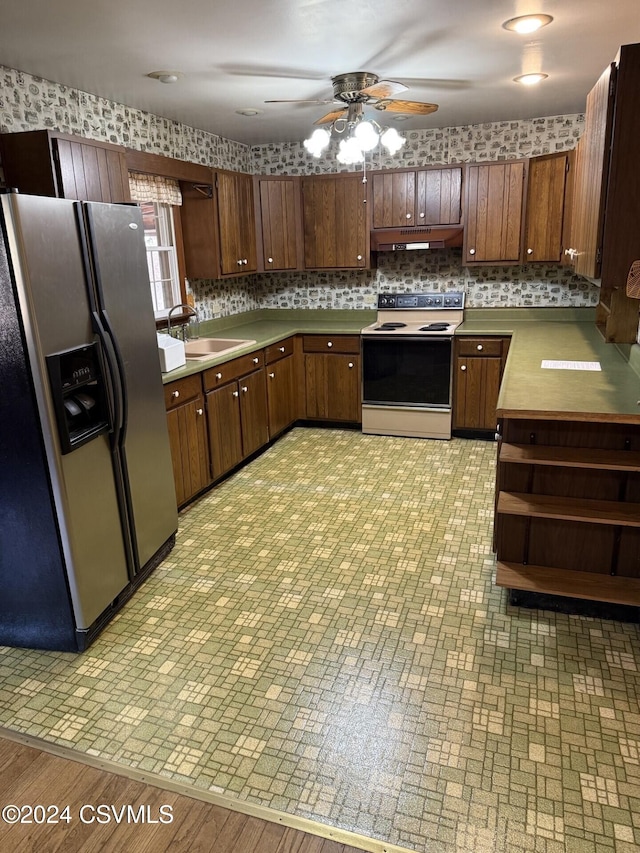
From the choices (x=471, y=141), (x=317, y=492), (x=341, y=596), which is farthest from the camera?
(x=471, y=141)

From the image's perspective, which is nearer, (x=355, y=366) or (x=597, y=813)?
(x=597, y=813)

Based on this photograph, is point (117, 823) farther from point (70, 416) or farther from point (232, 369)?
point (232, 369)

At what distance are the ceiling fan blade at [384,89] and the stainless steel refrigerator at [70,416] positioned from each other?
1386mm

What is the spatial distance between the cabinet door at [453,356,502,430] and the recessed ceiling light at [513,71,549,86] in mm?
1920

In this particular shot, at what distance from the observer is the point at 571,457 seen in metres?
2.46

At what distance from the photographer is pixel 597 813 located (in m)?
1.68

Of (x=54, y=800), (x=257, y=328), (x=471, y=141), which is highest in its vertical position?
(x=471, y=141)

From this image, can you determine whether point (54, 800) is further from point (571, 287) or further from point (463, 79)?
point (571, 287)

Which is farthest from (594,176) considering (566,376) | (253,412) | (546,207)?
(253,412)

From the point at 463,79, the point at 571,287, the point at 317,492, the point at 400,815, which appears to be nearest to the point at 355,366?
the point at 317,492

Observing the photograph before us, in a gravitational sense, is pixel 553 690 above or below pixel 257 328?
below

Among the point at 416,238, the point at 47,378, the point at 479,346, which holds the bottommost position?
the point at 479,346

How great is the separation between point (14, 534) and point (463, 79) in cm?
338

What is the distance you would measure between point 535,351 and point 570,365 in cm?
52
